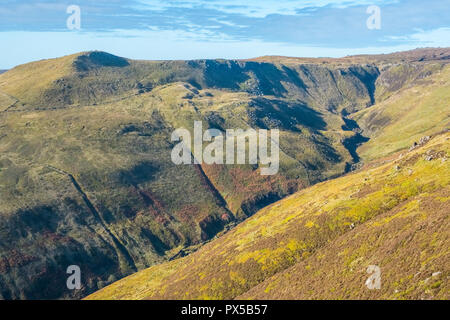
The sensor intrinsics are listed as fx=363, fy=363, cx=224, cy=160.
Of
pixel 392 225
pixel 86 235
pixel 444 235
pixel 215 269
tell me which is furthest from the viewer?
pixel 86 235

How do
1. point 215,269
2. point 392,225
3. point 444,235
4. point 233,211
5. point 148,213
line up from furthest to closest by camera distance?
point 233,211 → point 148,213 → point 215,269 → point 392,225 → point 444,235

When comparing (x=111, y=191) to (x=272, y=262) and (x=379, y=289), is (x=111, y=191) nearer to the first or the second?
(x=272, y=262)

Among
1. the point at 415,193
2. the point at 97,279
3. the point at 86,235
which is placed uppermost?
the point at 415,193

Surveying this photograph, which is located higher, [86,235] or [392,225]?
[392,225]

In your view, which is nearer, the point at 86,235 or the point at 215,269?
the point at 215,269
